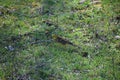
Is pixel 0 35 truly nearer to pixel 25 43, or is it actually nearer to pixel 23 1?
pixel 25 43

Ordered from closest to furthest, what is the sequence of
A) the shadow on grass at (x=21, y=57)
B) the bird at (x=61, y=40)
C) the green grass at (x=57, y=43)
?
the shadow on grass at (x=21, y=57), the green grass at (x=57, y=43), the bird at (x=61, y=40)

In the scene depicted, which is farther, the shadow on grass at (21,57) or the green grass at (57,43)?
the green grass at (57,43)

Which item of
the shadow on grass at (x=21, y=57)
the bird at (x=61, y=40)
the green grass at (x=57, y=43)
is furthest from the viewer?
the bird at (x=61, y=40)

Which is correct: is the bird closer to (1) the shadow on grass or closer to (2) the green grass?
(2) the green grass

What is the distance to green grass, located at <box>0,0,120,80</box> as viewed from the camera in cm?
657

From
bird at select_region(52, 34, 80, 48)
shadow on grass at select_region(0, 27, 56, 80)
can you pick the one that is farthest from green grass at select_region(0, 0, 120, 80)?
bird at select_region(52, 34, 80, 48)

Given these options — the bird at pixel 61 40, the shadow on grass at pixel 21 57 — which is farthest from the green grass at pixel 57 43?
the bird at pixel 61 40

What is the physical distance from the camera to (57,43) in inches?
299

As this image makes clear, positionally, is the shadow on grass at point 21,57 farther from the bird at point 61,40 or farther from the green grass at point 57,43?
the bird at point 61,40

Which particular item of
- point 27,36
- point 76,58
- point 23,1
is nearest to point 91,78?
point 76,58

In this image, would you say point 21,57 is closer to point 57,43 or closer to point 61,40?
point 57,43

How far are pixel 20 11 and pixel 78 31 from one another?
83.3 inches

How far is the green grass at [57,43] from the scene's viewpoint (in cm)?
657

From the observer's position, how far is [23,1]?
385 inches
